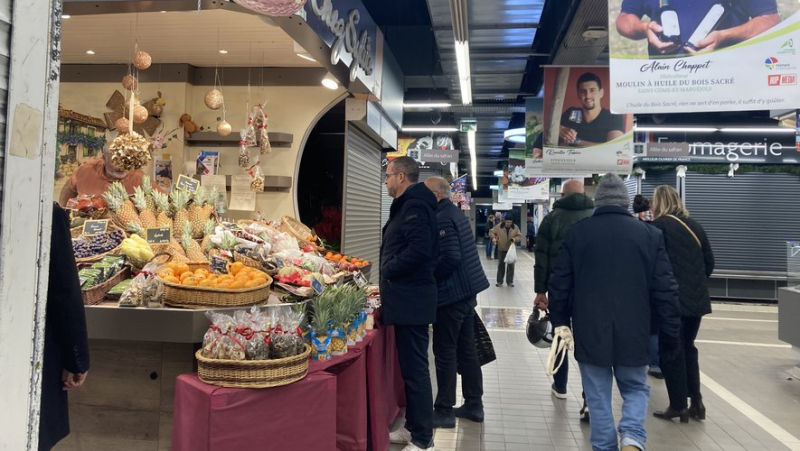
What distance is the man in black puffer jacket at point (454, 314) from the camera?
362 centimetres

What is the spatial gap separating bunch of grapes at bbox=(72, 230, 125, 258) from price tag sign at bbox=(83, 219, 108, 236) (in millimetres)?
57

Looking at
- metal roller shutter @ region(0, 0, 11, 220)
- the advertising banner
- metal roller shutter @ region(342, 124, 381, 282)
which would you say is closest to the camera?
metal roller shutter @ region(0, 0, 11, 220)

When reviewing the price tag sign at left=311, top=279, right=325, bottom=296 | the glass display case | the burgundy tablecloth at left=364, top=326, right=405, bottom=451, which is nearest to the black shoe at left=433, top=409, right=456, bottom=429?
the burgundy tablecloth at left=364, top=326, right=405, bottom=451

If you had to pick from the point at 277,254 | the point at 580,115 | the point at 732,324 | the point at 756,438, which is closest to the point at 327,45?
the point at 277,254

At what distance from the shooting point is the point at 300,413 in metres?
2.32

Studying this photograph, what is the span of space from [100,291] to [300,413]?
1193 millimetres

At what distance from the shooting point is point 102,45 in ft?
15.7

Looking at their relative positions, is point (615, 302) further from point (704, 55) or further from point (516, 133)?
point (516, 133)

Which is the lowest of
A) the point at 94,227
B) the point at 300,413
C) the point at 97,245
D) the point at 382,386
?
the point at 382,386

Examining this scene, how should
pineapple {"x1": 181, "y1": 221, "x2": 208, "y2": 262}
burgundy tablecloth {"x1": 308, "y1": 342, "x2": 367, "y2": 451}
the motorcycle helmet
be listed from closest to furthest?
burgundy tablecloth {"x1": 308, "y1": 342, "x2": 367, "y2": 451}
pineapple {"x1": 181, "y1": 221, "x2": 208, "y2": 262}
the motorcycle helmet

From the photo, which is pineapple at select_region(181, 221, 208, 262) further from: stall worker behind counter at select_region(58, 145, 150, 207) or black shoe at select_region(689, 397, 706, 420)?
black shoe at select_region(689, 397, 706, 420)

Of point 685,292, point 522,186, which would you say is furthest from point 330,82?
point 522,186

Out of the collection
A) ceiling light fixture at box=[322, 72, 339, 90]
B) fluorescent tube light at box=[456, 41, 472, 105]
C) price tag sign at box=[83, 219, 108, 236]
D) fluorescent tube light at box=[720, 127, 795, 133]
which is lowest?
price tag sign at box=[83, 219, 108, 236]

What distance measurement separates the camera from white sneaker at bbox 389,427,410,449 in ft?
11.3
